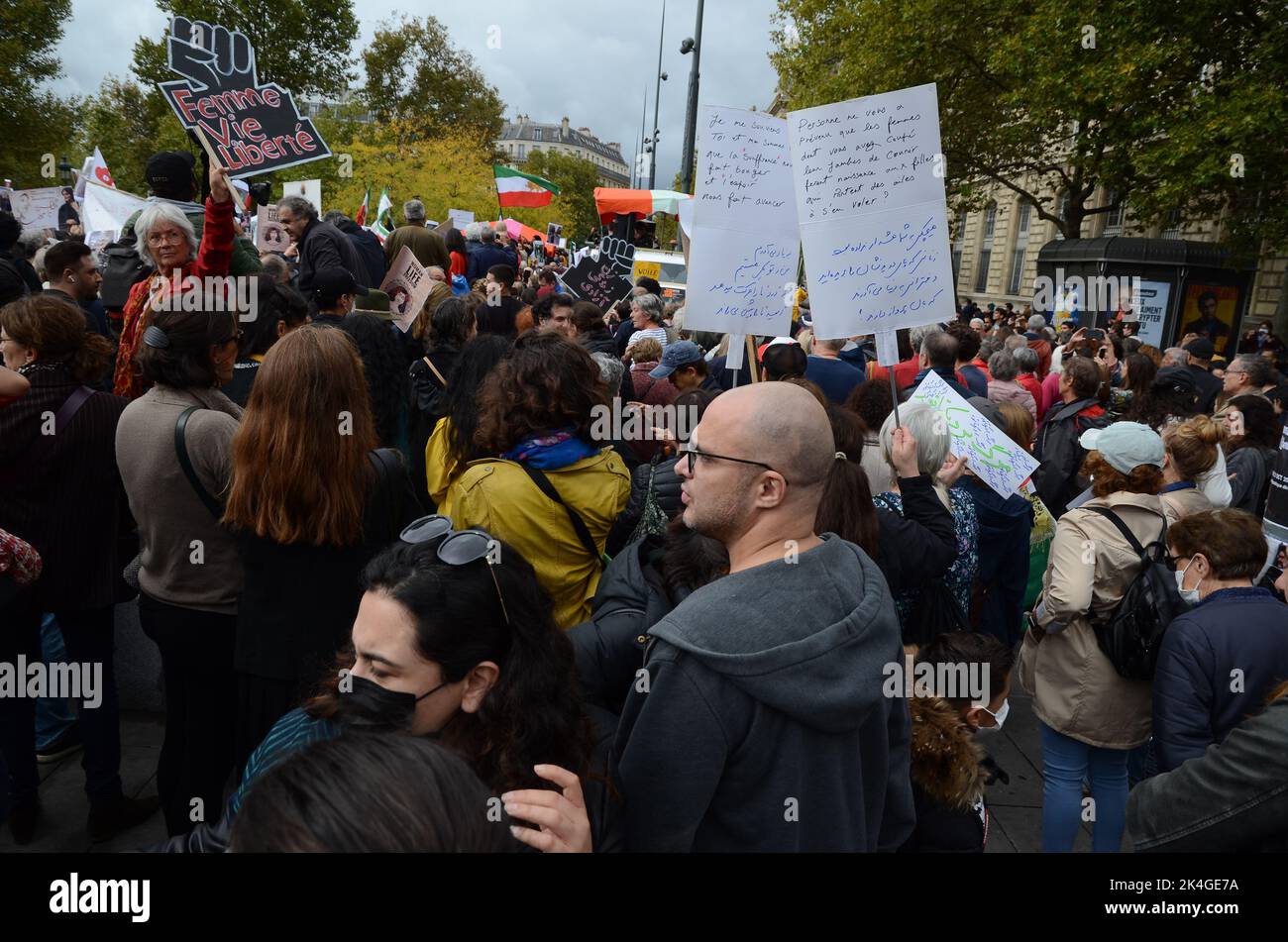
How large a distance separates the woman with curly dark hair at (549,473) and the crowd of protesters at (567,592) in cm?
1

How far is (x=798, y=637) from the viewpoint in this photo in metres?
1.67

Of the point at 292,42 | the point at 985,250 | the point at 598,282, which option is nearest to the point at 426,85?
the point at 292,42

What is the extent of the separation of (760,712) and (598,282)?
26.6ft

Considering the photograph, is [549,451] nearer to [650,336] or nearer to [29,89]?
[650,336]

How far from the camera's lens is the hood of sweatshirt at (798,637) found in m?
1.62

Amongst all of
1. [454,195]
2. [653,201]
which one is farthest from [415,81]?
[653,201]

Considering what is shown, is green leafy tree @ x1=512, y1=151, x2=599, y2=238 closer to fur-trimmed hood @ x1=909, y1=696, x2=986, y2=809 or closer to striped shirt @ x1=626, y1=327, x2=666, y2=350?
striped shirt @ x1=626, y1=327, x2=666, y2=350

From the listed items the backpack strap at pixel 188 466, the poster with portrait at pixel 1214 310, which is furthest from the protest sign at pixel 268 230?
the poster with portrait at pixel 1214 310

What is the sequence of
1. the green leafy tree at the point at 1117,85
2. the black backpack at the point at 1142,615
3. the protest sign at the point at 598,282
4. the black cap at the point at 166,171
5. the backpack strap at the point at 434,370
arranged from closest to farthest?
the black backpack at the point at 1142,615
the black cap at the point at 166,171
the backpack strap at the point at 434,370
the protest sign at the point at 598,282
the green leafy tree at the point at 1117,85

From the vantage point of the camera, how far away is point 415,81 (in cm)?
5391

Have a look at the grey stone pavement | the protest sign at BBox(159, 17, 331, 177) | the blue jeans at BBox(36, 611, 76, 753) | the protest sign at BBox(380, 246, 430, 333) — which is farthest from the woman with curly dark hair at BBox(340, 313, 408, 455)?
the blue jeans at BBox(36, 611, 76, 753)

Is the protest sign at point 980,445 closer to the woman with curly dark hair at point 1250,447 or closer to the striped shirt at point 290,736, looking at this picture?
the woman with curly dark hair at point 1250,447

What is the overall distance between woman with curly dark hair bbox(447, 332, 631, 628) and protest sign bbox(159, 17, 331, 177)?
2530 millimetres
